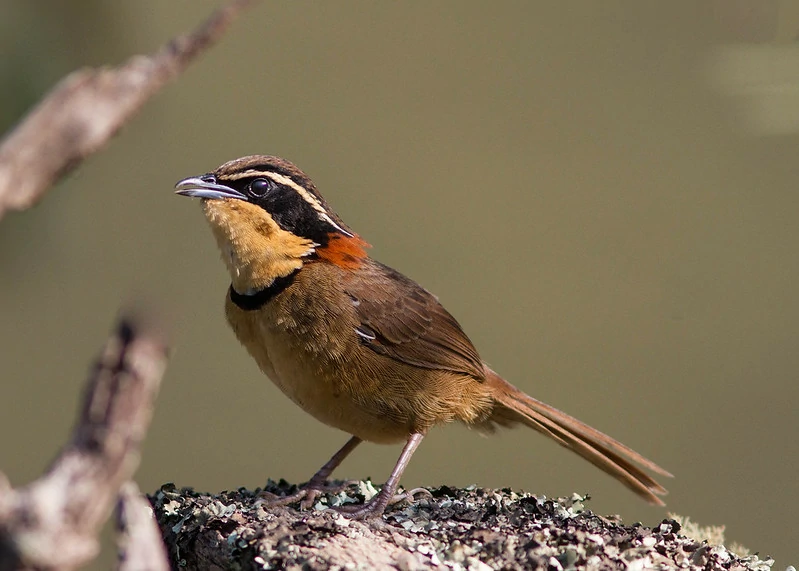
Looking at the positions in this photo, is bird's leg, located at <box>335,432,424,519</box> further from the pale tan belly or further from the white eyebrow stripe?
the white eyebrow stripe

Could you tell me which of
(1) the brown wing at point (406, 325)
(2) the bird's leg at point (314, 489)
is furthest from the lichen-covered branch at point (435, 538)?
(1) the brown wing at point (406, 325)

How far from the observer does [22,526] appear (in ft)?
5.91

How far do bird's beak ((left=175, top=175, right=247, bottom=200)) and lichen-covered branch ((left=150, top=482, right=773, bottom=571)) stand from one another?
1.18 m

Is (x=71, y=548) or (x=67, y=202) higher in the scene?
(x=67, y=202)

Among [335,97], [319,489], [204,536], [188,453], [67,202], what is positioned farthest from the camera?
[335,97]

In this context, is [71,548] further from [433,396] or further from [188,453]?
[188,453]

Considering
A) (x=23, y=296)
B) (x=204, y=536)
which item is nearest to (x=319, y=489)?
(x=204, y=536)

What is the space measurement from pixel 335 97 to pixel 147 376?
693cm

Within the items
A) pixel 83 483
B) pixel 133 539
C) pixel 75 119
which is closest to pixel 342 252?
pixel 133 539

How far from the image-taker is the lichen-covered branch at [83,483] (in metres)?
1.75

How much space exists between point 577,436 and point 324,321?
1414 millimetres

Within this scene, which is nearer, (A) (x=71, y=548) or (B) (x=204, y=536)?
(A) (x=71, y=548)

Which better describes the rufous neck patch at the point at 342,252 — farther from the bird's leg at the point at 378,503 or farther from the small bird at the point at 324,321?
the bird's leg at the point at 378,503

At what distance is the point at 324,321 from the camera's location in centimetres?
398
